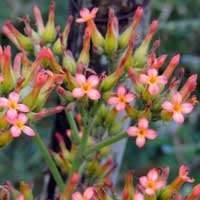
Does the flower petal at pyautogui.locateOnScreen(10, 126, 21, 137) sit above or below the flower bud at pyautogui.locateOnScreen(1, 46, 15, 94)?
below

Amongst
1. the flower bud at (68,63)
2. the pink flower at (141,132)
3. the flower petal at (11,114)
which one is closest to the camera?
the flower petal at (11,114)

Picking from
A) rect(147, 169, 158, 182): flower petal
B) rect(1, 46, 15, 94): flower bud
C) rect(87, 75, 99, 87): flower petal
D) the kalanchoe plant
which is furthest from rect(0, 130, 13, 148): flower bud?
rect(147, 169, 158, 182): flower petal

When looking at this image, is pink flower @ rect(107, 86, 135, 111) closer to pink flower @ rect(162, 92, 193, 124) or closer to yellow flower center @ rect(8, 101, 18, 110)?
pink flower @ rect(162, 92, 193, 124)

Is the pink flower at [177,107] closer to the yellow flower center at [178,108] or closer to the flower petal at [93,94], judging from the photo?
the yellow flower center at [178,108]

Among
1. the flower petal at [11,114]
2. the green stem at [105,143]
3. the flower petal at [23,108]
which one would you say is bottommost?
the green stem at [105,143]

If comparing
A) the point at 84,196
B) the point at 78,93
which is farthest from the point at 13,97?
the point at 84,196

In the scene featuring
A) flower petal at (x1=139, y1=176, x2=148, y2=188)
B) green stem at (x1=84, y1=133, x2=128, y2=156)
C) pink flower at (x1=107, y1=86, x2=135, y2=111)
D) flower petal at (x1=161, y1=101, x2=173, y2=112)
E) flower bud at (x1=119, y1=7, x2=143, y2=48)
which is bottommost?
flower petal at (x1=139, y1=176, x2=148, y2=188)

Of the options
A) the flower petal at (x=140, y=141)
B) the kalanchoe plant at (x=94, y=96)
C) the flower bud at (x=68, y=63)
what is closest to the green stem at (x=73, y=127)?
the kalanchoe plant at (x=94, y=96)
